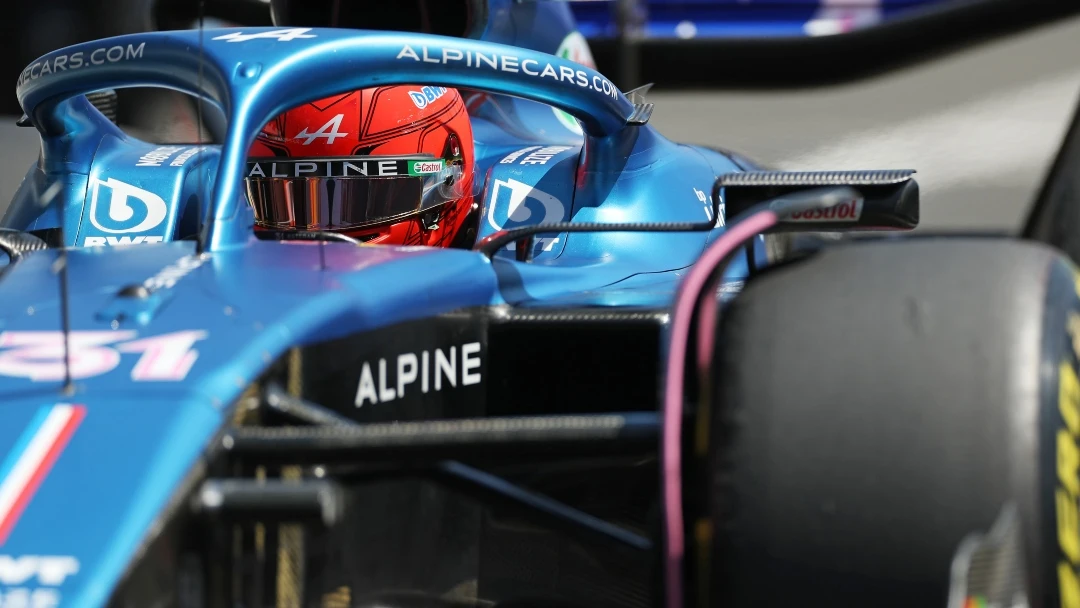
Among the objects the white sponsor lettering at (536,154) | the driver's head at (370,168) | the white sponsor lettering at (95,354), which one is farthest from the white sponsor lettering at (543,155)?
the white sponsor lettering at (95,354)

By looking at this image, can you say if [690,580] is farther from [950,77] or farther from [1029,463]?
[950,77]

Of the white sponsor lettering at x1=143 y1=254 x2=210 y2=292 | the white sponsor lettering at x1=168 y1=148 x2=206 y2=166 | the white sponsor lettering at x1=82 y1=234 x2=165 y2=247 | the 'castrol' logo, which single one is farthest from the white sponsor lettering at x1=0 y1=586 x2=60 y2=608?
the white sponsor lettering at x1=168 y1=148 x2=206 y2=166

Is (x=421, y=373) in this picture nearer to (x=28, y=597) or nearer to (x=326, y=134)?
(x=28, y=597)

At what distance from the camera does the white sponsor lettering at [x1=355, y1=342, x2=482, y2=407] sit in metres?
1.62

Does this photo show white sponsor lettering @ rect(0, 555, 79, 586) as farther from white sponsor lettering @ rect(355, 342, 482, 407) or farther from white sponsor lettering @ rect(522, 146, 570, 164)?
white sponsor lettering @ rect(522, 146, 570, 164)

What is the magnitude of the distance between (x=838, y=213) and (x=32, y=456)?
1052 mm

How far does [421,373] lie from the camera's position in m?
1.72

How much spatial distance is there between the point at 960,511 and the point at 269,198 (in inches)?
60.1

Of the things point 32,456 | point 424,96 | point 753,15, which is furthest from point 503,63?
point 753,15

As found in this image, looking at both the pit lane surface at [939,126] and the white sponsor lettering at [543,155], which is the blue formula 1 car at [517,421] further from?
the pit lane surface at [939,126]

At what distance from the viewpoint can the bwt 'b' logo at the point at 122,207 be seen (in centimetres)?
260

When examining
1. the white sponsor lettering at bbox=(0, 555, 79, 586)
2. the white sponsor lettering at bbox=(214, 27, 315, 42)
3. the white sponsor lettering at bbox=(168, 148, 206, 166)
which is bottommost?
the white sponsor lettering at bbox=(0, 555, 79, 586)

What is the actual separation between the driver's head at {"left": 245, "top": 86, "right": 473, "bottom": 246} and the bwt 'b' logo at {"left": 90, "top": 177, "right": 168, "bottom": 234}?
0.76ft

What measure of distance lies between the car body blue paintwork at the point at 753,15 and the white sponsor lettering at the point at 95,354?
19.7 ft
